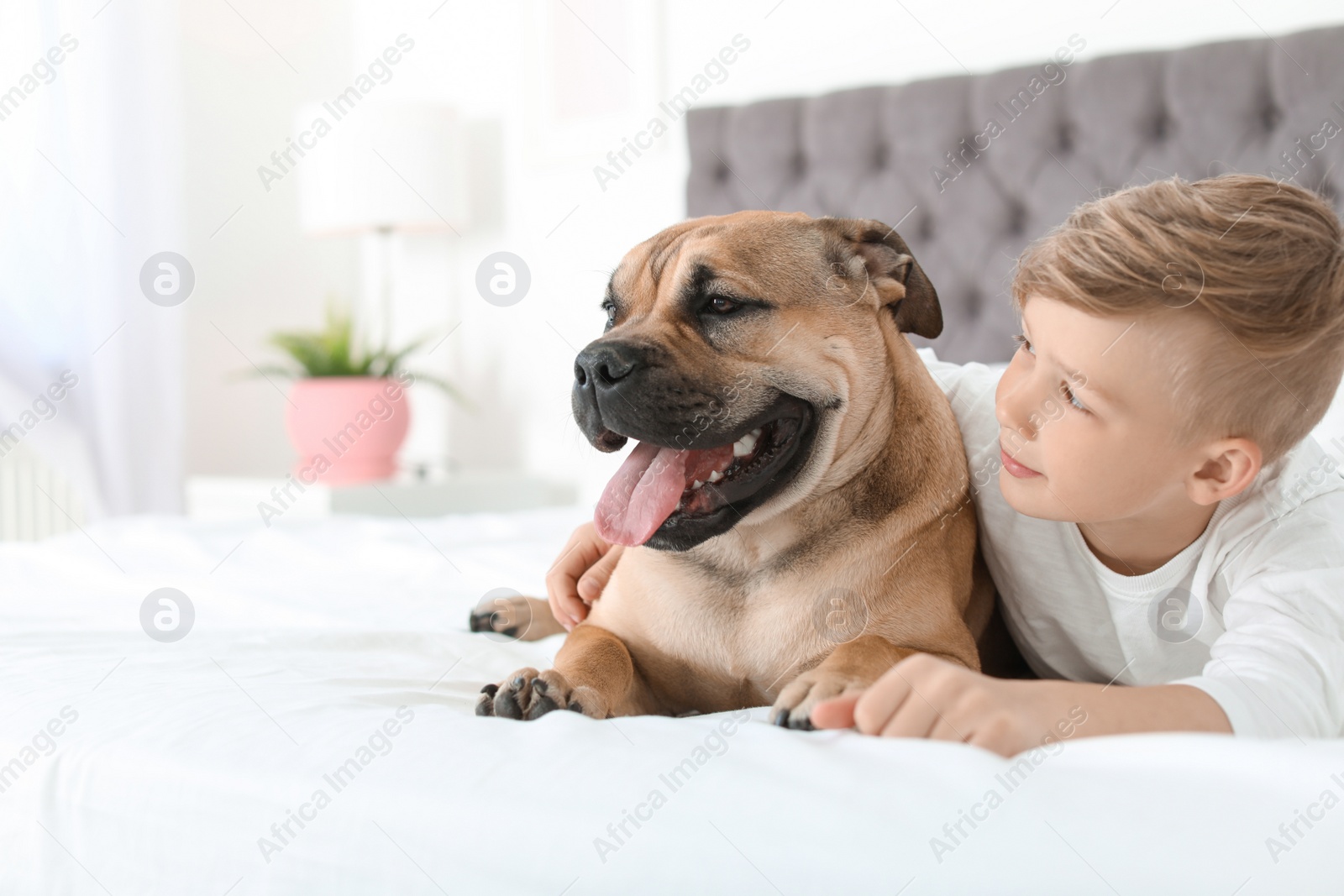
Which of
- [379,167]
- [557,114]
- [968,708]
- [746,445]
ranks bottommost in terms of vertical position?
[968,708]

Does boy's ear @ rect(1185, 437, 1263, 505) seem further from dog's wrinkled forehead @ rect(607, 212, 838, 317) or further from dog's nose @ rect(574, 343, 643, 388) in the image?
dog's nose @ rect(574, 343, 643, 388)

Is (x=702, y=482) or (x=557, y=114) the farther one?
(x=557, y=114)

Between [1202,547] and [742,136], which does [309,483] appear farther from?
[1202,547]

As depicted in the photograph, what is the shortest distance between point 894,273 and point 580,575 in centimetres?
73

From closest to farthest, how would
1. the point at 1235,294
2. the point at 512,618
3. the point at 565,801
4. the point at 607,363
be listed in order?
the point at 565,801
the point at 1235,294
the point at 607,363
the point at 512,618

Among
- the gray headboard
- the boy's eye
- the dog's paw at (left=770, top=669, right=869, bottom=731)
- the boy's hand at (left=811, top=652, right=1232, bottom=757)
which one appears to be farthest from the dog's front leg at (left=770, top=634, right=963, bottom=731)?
the gray headboard

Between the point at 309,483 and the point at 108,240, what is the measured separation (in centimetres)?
123

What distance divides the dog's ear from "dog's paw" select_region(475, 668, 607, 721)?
27.2 inches

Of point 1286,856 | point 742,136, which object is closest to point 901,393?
point 1286,856

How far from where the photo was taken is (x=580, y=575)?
1811 millimetres

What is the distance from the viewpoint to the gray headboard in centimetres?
255

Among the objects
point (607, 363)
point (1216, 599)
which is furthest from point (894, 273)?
point (1216, 599)

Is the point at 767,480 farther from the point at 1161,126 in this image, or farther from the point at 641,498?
the point at 1161,126

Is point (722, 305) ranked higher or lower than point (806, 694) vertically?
higher
